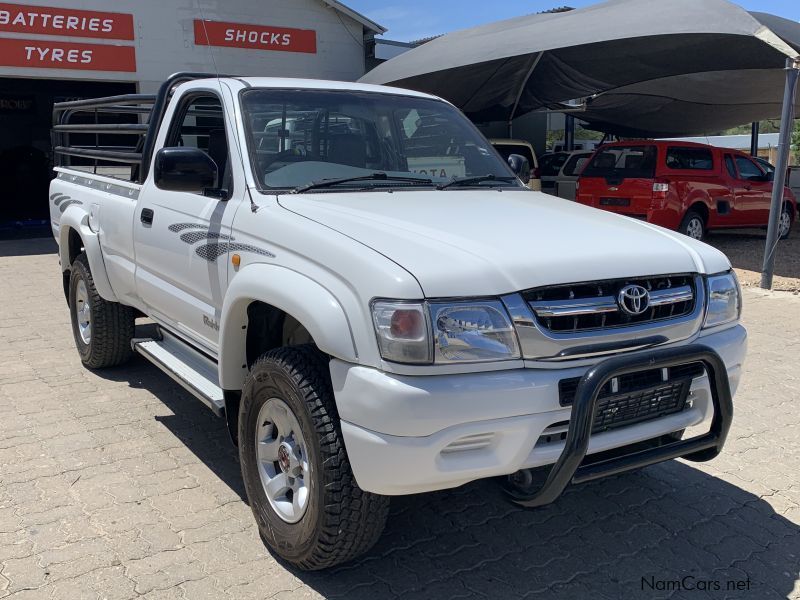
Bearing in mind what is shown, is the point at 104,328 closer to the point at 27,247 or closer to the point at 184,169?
the point at 184,169

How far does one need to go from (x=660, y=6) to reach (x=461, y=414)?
35.3 ft

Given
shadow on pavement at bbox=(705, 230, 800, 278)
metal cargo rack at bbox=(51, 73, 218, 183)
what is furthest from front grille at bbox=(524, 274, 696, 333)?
shadow on pavement at bbox=(705, 230, 800, 278)

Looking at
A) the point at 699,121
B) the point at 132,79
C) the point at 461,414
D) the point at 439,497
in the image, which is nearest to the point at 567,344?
the point at 461,414

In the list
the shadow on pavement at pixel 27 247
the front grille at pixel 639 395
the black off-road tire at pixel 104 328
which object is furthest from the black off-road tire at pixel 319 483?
the shadow on pavement at pixel 27 247

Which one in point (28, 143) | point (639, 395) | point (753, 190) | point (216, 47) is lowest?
point (639, 395)

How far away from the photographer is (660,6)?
1136 centimetres

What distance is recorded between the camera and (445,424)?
2459mm

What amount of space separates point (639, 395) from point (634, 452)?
260mm

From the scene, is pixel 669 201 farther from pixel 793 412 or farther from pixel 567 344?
pixel 567 344

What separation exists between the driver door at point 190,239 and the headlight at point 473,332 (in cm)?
132

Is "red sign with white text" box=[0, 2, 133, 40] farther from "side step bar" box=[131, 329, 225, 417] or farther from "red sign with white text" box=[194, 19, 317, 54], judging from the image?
"side step bar" box=[131, 329, 225, 417]

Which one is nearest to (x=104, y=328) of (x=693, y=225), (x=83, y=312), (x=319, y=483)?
(x=83, y=312)

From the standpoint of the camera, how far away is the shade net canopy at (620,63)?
34.8 ft

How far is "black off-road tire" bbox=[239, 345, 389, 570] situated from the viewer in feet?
8.80
